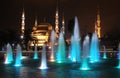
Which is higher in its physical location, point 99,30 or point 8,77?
point 99,30

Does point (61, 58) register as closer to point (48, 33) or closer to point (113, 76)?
point (113, 76)

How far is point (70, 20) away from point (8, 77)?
9824cm

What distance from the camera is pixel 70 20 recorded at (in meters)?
117

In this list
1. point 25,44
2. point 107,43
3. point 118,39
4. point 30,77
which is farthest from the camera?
point 107,43

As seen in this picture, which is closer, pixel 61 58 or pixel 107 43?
pixel 61 58

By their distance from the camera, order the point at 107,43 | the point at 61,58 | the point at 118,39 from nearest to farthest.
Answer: the point at 61,58 < the point at 118,39 < the point at 107,43

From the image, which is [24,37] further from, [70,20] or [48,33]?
[48,33]

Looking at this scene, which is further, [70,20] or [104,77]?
[70,20]

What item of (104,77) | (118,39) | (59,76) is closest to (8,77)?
(59,76)

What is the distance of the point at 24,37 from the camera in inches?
4250

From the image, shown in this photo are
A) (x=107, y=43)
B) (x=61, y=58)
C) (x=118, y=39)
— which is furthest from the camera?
(x=107, y=43)

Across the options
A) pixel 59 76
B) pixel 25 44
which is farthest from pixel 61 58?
pixel 25 44

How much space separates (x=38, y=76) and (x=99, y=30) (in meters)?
133

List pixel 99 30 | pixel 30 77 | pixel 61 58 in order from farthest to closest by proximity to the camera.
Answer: pixel 99 30 < pixel 61 58 < pixel 30 77
